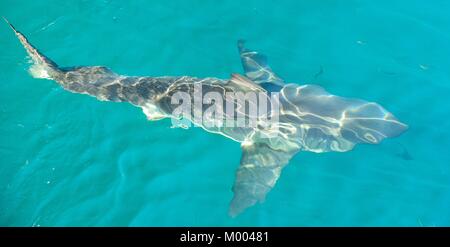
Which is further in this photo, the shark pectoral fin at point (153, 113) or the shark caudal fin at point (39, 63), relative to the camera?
the shark caudal fin at point (39, 63)

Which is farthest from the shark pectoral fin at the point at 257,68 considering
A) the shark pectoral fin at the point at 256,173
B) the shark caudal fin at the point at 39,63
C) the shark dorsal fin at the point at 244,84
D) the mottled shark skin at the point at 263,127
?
the shark caudal fin at the point at 39,63

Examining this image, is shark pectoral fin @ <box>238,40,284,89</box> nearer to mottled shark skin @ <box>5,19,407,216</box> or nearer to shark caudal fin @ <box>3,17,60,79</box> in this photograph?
mottled shark skin @ <box>5,19,407,216</box>

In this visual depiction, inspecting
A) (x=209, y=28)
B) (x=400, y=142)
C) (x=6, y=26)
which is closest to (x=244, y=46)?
(x=209, y=28)

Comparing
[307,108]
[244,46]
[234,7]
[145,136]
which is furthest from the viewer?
[234,7]
